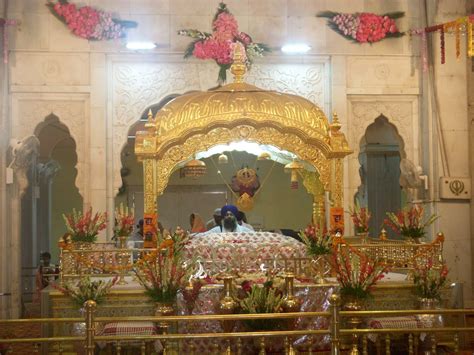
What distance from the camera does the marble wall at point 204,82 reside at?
11625 millimetres

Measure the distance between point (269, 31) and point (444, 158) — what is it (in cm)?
298

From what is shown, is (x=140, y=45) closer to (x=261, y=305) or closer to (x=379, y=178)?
(x=261, y=305)

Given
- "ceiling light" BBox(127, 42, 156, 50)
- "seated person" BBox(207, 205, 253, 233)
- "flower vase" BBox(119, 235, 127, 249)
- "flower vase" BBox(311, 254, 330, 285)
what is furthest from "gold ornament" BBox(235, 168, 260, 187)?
"ceiling light" BBox(127, 42, 156, 50)

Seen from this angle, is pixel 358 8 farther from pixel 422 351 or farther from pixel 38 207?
pixel 38 207

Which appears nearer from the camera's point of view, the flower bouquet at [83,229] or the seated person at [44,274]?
the flower bouquet at [83,229]

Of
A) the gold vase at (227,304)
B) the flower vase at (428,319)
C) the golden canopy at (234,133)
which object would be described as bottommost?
the flower vase at (428,319)

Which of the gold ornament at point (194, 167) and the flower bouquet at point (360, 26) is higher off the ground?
the flower bouquet at point (360, 26)

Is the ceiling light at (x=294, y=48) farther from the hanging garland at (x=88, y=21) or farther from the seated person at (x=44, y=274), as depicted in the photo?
the seated person at (x=44, y=274)

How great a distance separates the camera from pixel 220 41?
11656mm

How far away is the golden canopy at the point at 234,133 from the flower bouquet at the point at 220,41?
6.12ft

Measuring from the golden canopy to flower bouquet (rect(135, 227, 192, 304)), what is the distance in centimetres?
116

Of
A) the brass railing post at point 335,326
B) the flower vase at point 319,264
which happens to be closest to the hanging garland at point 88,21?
the flower vase at point 319,264

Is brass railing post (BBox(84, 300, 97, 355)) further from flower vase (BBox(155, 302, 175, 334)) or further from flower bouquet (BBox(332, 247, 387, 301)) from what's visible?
flower bouquet (BBox(332, 247, 387, 301))

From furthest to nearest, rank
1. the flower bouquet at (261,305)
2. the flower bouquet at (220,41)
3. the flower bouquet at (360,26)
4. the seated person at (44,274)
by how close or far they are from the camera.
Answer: the flower bouquet at (360,26), the flower bouquet at (220,41), the seated person at (44,274), the flower bouquet at (261,305)
